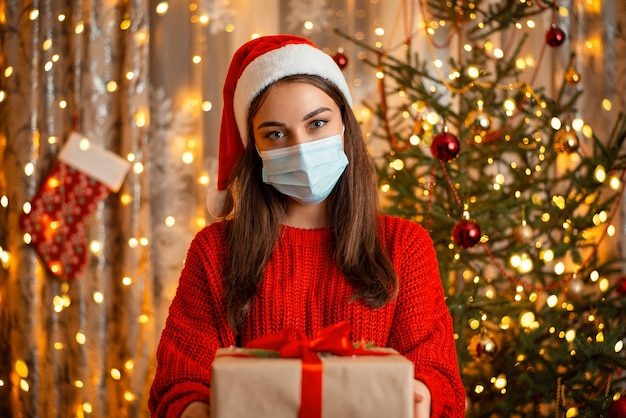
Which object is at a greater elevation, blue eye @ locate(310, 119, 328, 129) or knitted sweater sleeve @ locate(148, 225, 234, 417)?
blue eye @ locate(310, 119, 328, 129)

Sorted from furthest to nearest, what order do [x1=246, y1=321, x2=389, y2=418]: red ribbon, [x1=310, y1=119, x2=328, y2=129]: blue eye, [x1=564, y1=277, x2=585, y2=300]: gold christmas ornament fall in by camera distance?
[x1=564, y1=277, x2=585, y2=300]: gold christmas ornament → [x1=310, y1=119, x2=328, y2=129]: blue eye → [x1=246, y1=321, x2=389, y2=418]: red ribbon

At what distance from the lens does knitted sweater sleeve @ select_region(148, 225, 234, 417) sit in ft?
4.90

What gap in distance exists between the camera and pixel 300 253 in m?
1.67

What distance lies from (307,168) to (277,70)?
244mm

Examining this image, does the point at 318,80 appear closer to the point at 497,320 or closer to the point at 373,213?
the point at 373,213

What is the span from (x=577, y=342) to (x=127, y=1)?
2294mm

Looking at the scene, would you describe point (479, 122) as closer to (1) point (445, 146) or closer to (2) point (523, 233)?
(1) point (445, 146)

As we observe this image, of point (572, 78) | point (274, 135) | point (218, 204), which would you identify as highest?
point (572, 78)

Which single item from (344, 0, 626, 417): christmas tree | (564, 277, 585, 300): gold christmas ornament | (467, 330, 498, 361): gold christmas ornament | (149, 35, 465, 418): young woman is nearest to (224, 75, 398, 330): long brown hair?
(149, 35, 465, 418): young woman

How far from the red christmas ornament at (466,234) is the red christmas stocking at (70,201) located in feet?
5.21

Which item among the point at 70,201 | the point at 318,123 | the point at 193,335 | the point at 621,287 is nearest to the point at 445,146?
the point at 318,123

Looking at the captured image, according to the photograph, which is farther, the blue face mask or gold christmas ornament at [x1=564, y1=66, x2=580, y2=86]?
gold christmas ornament at [x1=564, y1=66, x2=580, y2=86]

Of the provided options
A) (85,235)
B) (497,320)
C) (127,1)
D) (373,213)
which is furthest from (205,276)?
(127,1)

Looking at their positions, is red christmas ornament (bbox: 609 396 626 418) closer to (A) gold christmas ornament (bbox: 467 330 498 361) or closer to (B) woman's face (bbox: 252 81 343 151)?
(A) gold christmas ornament (bbox: 467 330 498 361)
